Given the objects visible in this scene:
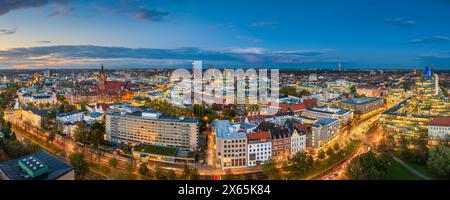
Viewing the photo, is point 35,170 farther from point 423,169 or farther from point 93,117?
point 93,117

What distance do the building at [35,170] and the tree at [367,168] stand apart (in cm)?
369

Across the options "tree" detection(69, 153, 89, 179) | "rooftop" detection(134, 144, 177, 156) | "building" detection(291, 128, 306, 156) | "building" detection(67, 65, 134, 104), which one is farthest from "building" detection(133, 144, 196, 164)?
"building" detection(67, 65, 134, 104)

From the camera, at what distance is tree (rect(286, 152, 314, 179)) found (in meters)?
4.92

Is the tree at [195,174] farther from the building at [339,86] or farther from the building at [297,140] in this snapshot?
the building at [339,86]

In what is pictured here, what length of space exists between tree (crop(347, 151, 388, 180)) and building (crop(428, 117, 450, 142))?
294cm

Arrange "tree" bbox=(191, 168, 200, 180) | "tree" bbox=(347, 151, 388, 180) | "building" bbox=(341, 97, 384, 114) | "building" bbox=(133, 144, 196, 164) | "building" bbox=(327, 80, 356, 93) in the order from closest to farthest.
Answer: "tree" bbox=(347, 151, 388, 180)
"tree" bbox=(191, 168, 200, 180)
"building" bbox=(133, 144, 196, 164)
"building" bbox=(341, 97, 384, 114)
"building" bbox=(327, 80, 356, 93)

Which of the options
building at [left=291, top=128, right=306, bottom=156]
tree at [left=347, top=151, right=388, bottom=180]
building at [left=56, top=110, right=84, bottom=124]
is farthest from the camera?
building at [left=56, top=110, right=84, bottom=124]

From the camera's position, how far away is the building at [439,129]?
22.8ft

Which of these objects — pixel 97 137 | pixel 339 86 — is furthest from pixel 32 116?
pixel 339 86

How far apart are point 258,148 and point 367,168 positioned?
175 centimetres

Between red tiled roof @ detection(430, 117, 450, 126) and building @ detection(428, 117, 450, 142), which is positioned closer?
building @ detection(428, 117, 450, 142)

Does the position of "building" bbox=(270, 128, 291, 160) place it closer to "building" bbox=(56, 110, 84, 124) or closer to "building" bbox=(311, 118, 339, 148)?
"building" bbox=(311, 118, 339, 148)
